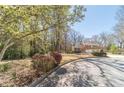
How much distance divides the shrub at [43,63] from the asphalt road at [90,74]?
18 centimetres

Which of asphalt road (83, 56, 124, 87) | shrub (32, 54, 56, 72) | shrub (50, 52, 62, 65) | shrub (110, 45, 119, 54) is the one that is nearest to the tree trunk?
shrub (32, 54, 56, 72)

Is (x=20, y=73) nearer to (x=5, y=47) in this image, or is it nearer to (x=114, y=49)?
(x=5, y=47)

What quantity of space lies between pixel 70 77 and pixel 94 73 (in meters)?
0.40

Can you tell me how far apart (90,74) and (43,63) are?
870mm

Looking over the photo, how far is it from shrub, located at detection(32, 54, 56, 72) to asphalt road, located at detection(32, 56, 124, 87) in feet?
0.59

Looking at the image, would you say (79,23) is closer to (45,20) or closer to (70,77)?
(45,20)

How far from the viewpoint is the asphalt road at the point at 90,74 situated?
4.54 m

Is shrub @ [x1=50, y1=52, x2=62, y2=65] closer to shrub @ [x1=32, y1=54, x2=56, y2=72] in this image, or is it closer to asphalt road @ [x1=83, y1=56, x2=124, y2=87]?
shrub @ [x1=32, y1=54, x2=56, y2=72]

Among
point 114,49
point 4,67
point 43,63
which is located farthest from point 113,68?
point 4,67

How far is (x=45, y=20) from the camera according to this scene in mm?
4684

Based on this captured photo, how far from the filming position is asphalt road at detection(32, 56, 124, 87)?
14.9ft

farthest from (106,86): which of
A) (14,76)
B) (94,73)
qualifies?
(14,76)

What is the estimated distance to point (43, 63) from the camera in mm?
4938

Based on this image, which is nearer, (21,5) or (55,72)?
(21,5)
